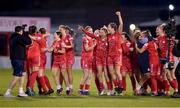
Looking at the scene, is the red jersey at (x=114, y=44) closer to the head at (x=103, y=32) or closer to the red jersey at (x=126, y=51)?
the head at (x=103, y=32)

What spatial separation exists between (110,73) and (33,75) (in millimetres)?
2364

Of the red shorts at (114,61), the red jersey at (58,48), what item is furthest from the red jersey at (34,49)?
the red shorts at (114,61)

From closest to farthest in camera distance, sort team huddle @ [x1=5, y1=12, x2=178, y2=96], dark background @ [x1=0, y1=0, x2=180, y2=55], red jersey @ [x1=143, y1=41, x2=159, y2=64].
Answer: team huddle @ [x1=5, y1=12, x2=178, y2=96]
red jersey @ [x1=143, y1=41, x2=159, y2=64]
dark background @ [x1=0, y1=0, x2=180, y2=55]

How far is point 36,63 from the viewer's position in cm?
1830

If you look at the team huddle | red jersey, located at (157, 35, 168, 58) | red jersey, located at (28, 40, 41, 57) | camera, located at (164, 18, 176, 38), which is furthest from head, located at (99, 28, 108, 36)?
red jersey, located at (28, 40, 41, 57)

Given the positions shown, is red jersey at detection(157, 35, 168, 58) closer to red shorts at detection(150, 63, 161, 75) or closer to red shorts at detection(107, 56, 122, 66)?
red shorts at detection(150, 63, 161, 75)

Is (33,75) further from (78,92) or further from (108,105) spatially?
(108,105)

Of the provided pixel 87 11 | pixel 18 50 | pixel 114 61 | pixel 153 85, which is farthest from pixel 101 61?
pixel 87 11

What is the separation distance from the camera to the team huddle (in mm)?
18422

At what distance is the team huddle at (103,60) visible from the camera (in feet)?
60.4

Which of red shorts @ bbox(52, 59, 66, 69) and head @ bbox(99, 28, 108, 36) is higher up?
head @ bbox(99, 28, 108, 36)

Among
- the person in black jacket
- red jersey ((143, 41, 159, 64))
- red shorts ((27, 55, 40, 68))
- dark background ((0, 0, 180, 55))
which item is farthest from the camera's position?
dark background ((0, 0, 180, 55))

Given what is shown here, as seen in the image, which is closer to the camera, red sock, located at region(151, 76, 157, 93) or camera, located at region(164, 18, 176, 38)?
camera, located at region(164, 18, 176, 38)

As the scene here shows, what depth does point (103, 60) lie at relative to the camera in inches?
733
